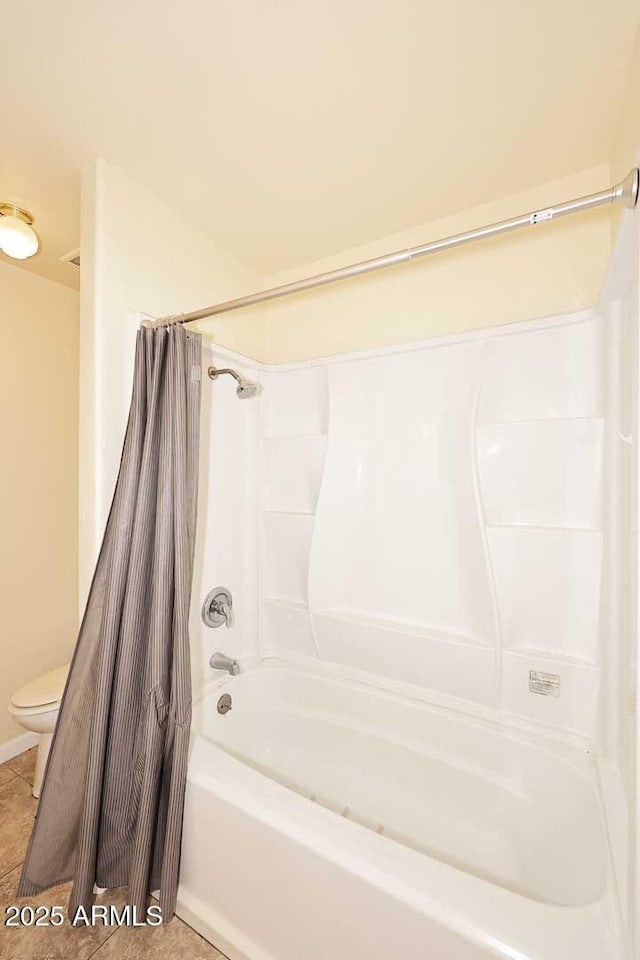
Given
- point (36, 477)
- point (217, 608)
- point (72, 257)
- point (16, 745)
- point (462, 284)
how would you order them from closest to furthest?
point (462, 284), point (217, 608), point (72, 257), point (16, 745), point (36, 477)

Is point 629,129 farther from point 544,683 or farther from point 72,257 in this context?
point 72,257

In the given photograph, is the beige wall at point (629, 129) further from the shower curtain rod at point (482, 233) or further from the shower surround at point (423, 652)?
the shower surround at point (423, 652)

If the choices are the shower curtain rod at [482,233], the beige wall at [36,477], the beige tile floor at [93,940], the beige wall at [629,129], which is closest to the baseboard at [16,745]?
the beige wall at [36,477]

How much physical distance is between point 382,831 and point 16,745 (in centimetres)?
201

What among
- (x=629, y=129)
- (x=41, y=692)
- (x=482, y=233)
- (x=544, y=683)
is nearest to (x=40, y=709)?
(x=41, y=692)

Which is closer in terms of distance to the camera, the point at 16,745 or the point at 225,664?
the point at 225,664

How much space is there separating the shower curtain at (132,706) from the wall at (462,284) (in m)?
1.04

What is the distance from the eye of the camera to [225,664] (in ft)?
5.99

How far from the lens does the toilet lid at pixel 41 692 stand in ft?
6.03

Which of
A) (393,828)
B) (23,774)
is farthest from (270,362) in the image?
(23,774)

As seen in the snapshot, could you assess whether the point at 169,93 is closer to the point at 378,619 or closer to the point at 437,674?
the point at 378,619

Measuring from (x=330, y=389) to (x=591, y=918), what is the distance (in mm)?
1771

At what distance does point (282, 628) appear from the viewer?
6.86 ft

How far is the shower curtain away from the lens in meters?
1.28
